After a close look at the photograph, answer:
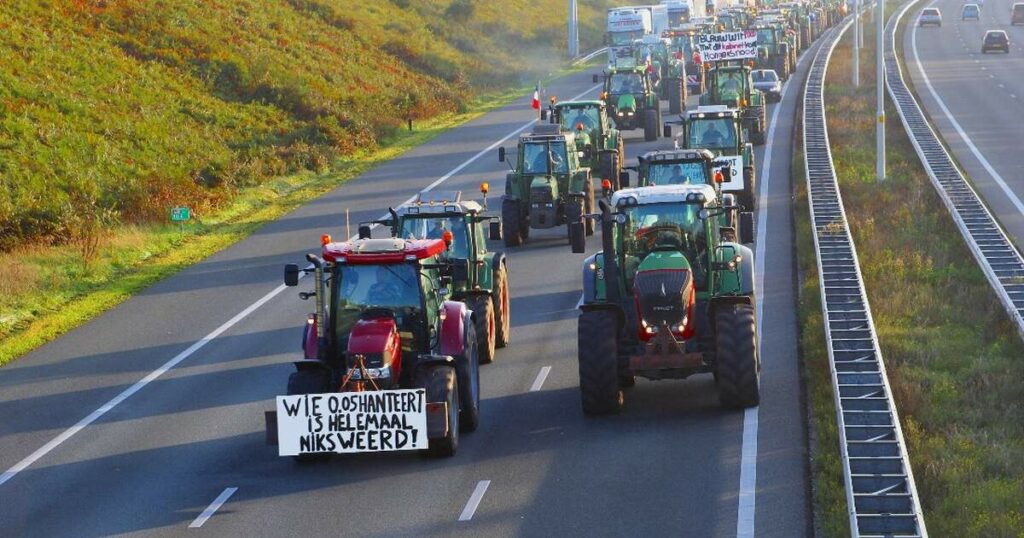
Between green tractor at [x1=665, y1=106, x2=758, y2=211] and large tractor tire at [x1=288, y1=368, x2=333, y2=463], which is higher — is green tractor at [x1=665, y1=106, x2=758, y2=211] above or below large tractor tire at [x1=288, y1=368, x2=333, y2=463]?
above

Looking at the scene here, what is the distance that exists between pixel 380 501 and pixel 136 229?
67.8ft

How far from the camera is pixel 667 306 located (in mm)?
18266

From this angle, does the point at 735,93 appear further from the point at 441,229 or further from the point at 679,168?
the point at 441,229

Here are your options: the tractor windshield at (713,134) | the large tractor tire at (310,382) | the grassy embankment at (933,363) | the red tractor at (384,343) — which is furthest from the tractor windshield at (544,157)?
the large tractor tire at (310,382)

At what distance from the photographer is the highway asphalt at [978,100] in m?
39.2

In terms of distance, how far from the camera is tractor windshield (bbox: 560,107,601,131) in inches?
1519

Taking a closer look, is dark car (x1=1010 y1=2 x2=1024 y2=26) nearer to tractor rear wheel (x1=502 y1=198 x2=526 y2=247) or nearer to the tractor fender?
tractor rear wheel (x1=502 y1=198 x2=526 y2=247)

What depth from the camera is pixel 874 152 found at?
44719 millimetres

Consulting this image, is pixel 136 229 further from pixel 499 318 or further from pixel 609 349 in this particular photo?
pixel 609 349

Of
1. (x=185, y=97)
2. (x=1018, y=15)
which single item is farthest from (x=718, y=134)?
(x=1018, y=15)

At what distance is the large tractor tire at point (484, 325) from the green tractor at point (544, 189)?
9900mm

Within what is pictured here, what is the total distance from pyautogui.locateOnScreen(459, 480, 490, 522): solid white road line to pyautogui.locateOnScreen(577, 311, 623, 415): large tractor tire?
8.37ft

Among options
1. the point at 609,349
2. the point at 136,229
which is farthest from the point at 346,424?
the point at 136,229

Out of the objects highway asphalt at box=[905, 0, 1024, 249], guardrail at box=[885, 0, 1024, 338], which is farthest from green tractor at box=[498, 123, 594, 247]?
highway asphalt at box=[905, 0, 1024, 249]
